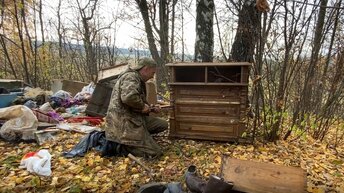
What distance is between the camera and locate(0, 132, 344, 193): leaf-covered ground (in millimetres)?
3879

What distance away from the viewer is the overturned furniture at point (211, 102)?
488 centimetres

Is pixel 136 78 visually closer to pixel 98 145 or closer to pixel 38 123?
pixel 98 145

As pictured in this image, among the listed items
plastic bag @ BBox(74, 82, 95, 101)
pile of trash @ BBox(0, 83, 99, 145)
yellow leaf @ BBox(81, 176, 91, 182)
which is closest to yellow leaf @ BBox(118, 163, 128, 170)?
yellow leaf @ BBox(81, 176, 91, 182)

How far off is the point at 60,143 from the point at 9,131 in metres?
0.95

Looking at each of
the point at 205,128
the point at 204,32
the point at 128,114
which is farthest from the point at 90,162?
the point at 204,32

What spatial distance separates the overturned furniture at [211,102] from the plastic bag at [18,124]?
2.60 m

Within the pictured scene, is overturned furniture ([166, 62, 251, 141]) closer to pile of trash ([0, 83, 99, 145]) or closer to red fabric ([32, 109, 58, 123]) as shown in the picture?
pile of trash ([0, 83, 99, 145])

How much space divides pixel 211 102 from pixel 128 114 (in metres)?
1.37

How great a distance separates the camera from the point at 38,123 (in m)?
5.92

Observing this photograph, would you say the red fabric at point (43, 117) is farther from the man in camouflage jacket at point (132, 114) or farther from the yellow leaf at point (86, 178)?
the yellow leaf at point (86, 178)

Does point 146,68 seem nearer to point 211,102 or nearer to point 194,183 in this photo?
point 211,102

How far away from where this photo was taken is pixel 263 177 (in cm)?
337

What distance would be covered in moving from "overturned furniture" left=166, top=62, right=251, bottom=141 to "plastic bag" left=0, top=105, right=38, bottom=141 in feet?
8.53

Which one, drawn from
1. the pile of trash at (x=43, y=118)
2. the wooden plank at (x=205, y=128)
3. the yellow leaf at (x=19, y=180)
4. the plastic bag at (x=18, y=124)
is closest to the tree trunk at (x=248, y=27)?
the wooden plank at (x=205, y=128)
